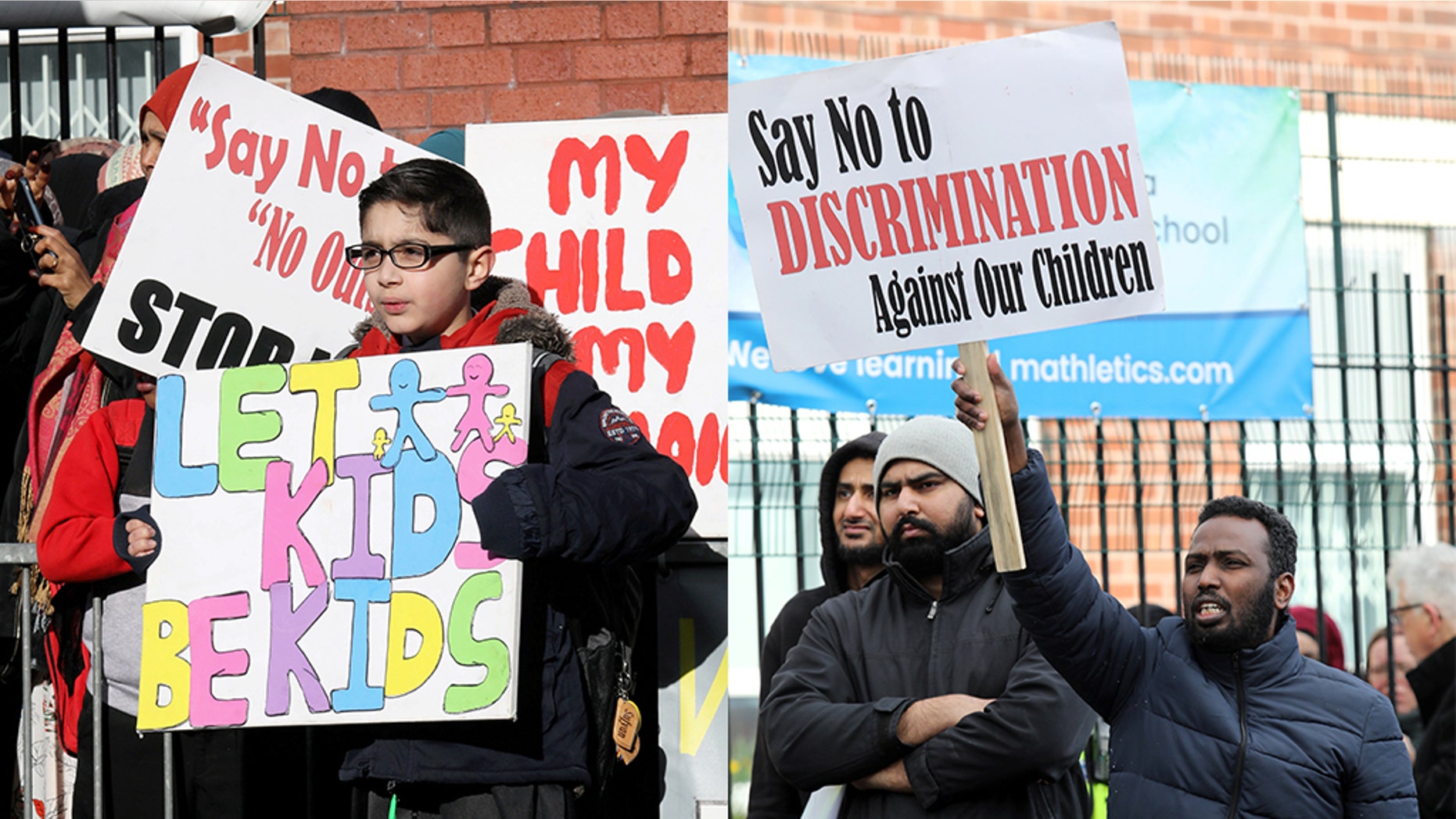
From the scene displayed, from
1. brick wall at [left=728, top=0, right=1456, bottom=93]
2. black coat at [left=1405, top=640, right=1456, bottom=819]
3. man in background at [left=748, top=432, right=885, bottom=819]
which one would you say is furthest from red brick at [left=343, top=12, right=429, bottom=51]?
black coat at [left=1405, top=640, right=1456, bottom=819]

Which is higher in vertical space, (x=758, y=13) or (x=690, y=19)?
(x=758, y=13)

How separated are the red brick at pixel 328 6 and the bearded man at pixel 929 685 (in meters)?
3.40

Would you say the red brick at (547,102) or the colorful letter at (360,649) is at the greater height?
the red brick at (547,102)

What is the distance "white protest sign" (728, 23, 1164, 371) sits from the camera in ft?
11.1

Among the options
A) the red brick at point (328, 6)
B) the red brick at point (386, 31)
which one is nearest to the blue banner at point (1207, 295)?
the red brick at point (386, 31)

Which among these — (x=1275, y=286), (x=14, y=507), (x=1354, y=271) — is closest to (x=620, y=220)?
(x=14, y=507)

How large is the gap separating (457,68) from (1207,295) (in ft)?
10.4

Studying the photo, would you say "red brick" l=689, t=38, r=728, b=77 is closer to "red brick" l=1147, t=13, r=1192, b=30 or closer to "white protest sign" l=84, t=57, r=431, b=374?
"white protest sign" l=84, t=57, r=431, b=374

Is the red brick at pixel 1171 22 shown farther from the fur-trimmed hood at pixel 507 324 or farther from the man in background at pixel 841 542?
the fur-trimmed hood at pixel 507 324

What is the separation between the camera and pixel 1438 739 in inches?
A: 215

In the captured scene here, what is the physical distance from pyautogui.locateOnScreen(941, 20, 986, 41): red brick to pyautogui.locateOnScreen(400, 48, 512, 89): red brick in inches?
105

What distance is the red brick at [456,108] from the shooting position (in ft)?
21.2

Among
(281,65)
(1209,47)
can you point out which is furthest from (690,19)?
(1209,47)

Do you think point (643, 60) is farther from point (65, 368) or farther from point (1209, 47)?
point (1209, 47)
